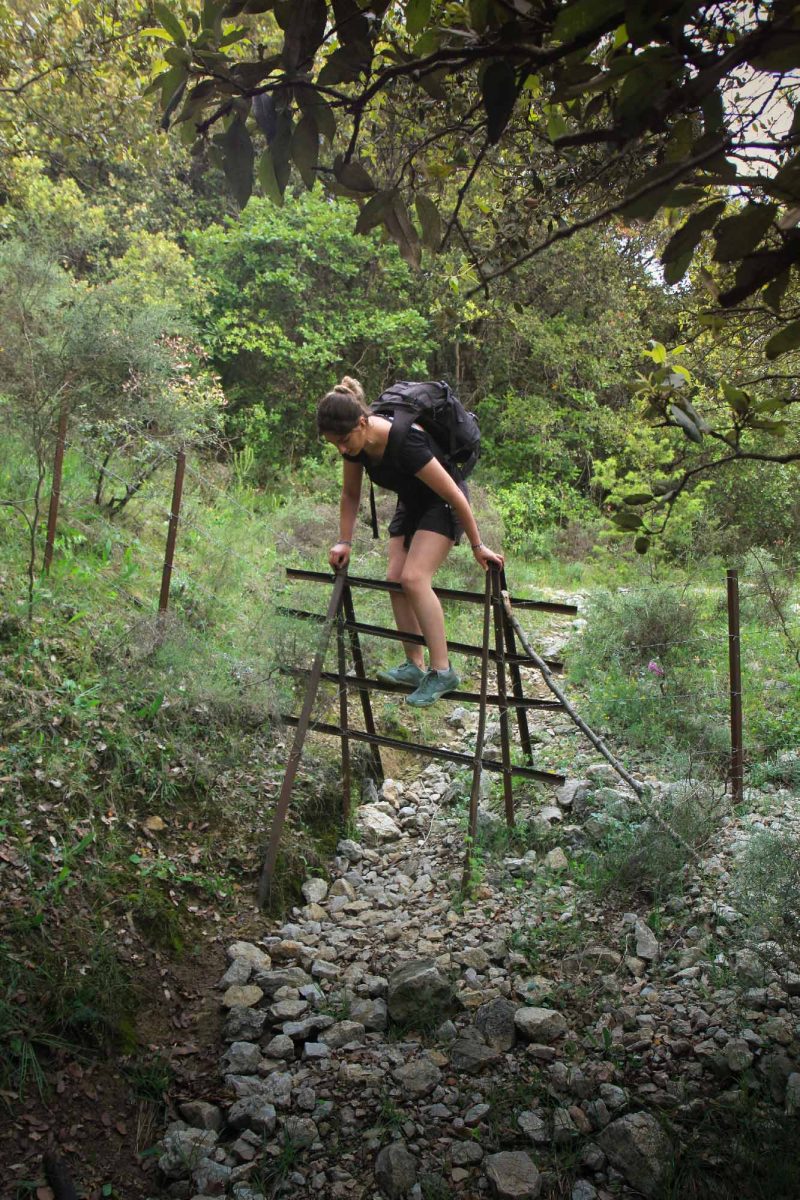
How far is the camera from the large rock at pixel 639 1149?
8.43ft

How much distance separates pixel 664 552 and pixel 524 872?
628 centimetres

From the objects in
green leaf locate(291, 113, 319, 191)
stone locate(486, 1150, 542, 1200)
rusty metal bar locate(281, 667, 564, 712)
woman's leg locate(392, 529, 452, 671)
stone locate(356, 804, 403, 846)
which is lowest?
stone locate(486, 1150, 542, 1200)

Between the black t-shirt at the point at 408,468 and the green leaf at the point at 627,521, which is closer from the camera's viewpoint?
the green leaf at the point at 627,521

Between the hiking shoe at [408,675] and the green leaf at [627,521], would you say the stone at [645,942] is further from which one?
the green leaf at [627,521]

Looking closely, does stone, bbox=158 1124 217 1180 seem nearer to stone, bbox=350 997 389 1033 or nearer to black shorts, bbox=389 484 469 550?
stone, bbox=350 997 389 1033

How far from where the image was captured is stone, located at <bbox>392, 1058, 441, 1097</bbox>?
3.11 metres

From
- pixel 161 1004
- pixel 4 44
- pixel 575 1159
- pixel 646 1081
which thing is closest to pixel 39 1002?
pixel 161 1004

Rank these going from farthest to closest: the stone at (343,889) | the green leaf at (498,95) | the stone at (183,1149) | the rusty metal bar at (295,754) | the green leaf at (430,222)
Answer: the stone at (343,889)
the rusty metal bar at (295,754)
the stone at (183,1149)
the green leaf at (430,222)
the green leaf at (498,95)

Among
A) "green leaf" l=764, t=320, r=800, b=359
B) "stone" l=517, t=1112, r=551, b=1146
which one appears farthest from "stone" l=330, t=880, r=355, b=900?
"green leaf" l=764, t=320, r=800, b=359

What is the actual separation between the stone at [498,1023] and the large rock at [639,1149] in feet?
1.90

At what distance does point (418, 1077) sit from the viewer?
3.15m

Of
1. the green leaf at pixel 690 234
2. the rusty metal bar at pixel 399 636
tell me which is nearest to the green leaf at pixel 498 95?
the green leaf at pixel 690 234

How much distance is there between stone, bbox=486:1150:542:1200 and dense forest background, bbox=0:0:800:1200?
533 millimetres

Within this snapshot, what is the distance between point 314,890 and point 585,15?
158 inches
